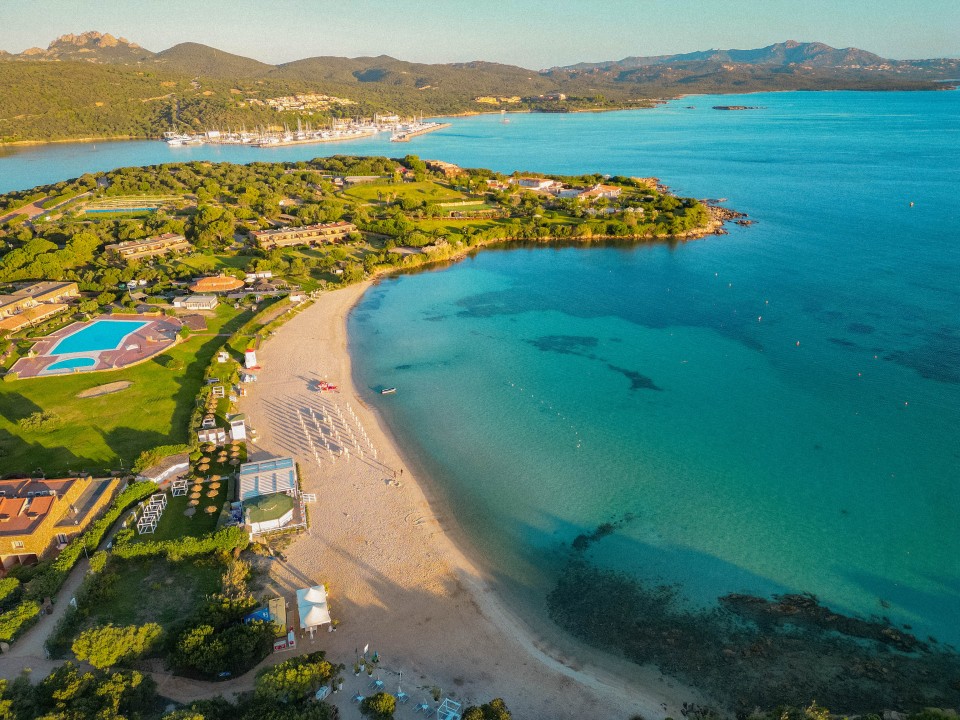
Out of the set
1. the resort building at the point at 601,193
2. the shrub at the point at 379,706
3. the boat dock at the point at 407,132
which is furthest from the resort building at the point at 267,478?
the boat dock at the point at 407,132

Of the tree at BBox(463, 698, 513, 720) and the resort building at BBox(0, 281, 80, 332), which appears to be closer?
the tree at BBox(463, 698, 513, 720)

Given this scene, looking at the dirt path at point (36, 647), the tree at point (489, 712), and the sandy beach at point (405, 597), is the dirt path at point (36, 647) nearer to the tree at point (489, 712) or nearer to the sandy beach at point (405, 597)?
the sandy beach at point (405, 597)

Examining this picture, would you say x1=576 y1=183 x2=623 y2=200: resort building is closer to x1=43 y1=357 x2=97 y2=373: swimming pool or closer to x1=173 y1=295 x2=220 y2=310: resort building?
x1=173 y1=295 x2=220 y2=310: resort building

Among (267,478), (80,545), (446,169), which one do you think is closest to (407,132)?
(446,169)

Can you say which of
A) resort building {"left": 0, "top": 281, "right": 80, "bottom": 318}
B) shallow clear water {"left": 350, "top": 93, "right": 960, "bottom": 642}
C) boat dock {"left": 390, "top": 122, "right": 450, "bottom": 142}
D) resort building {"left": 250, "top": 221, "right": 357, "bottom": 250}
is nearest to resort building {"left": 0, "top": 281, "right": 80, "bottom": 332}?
resort building {"left": 0, "top": 281, "right": 80, "bottom": 318}

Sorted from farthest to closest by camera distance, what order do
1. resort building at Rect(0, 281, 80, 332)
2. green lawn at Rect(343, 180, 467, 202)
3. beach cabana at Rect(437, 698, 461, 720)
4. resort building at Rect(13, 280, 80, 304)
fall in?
green lawn at Rect(343, 180, 467, 202) → resort building at Rect(13, 280, 80, 304) → resort building at Rect(0, 281, 80, 332) → beach cabana at Rect(437, 698, 461, 720)
